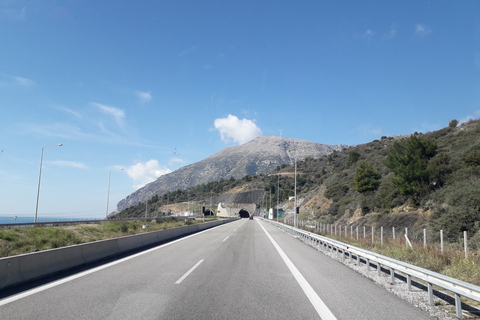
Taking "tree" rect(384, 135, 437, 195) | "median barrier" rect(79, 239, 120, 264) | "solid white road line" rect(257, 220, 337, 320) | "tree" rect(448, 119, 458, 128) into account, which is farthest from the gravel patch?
"tree" rect(448, 119, 458, 128)

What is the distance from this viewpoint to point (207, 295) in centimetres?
700

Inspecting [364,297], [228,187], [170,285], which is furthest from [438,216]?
[228,187]

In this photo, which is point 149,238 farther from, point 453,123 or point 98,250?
point 453,123

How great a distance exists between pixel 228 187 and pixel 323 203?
102829 millimetres

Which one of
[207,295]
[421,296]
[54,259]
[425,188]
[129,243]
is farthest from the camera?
[425,188]

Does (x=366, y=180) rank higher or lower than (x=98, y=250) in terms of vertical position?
higher

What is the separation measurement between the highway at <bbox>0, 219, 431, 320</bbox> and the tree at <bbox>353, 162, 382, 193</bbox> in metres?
38.7

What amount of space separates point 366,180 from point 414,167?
12426 mm

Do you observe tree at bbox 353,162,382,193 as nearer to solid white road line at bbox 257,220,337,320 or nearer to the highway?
the highway

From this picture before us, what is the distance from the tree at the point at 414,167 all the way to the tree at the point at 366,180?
6937 millimetres

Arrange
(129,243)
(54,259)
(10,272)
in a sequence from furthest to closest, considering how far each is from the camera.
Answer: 1. (129,243)
2. (54,259)
3. (10,272)

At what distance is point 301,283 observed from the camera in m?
8.47

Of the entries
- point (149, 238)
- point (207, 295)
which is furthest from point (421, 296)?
point (149, 238)

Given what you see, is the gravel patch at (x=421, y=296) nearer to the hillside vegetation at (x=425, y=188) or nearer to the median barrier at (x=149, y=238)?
the median barrier at (x=149, y=238)
